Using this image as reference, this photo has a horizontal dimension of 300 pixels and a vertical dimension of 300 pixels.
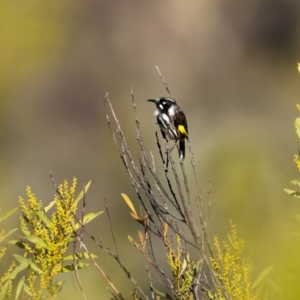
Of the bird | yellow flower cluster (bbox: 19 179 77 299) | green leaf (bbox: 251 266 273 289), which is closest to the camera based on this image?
yellow flower cluster (bbox: 19 179 77 299)

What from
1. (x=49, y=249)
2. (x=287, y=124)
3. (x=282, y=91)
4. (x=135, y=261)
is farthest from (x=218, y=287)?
(x=282, y=91)

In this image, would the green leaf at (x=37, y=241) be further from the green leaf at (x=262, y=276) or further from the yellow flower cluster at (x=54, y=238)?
the green leaf at (x=262, y=276)

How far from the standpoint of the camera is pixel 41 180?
167 inches

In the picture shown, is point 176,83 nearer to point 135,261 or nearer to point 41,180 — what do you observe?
point 41,180

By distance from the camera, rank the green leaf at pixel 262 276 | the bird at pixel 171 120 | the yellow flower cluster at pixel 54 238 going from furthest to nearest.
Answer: the bird at pixel 171 120
the green leaf at pixel 262 276
the yellow flower cluster at pixel 54 238

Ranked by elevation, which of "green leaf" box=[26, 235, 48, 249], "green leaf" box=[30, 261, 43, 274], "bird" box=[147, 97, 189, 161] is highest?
"bird" box=[147, 97, 189, 161]

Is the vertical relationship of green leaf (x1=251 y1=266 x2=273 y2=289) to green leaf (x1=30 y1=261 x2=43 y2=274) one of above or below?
above

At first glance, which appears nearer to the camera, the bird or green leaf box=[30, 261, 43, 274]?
green leaf box=[30, 261, 43, 274]

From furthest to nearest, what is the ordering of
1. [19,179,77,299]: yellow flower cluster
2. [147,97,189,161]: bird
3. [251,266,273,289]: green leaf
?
[147,97,189,161]: bird, [251,266,273,289]: green leaf, [19,179,77,299]: yellow flower cluster

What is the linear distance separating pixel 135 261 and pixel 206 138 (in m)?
1.27

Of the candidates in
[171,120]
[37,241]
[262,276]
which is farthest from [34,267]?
[171,120]

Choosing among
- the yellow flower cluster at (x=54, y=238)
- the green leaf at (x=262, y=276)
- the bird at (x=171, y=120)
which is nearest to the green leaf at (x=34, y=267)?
the yellow flower cluster at (x=54, y=238)

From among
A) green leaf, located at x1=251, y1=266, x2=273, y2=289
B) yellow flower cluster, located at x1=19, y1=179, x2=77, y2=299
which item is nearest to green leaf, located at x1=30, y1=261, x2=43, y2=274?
yellow flower cluster, located at x1=19, y1=179, x2=77, y2=299

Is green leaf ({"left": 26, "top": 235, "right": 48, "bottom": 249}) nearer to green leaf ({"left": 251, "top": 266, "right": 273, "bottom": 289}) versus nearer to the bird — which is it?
green leaf ({"left": 251, "top": 266, "right": 273, "bottom": 289})
